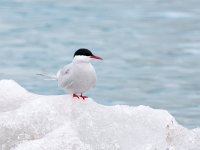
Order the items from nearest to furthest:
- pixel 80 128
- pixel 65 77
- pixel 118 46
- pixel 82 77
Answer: pixel 80 128, pixel 82 77, pixel 65 77, pixel 118 46

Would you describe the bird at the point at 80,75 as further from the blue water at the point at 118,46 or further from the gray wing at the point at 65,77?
the blue water at the point at 118,46

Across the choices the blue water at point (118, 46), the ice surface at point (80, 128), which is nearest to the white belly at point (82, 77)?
the ice surface at point (80, 128)

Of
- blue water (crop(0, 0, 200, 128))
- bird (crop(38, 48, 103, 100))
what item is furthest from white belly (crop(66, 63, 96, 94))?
blue water (crop(0, 0, 200, 128))

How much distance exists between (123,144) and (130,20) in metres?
→ 14.0

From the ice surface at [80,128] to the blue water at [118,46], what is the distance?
5.19m

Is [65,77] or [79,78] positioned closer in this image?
[79,78]

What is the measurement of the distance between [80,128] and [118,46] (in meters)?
11.0

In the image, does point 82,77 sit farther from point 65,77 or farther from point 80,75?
point 65,77

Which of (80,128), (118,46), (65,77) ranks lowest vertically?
(118,46)

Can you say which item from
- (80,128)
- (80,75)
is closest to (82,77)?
(80,75)

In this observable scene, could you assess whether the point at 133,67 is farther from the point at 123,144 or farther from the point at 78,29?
the point at 123,144

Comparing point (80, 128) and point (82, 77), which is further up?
point (82, 77)

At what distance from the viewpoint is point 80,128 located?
679 centimetres

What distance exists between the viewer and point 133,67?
16109 millimetres
